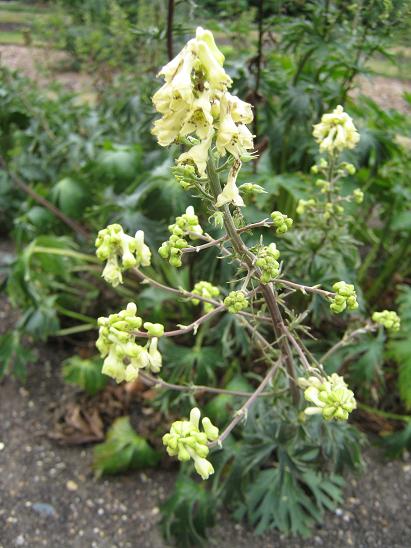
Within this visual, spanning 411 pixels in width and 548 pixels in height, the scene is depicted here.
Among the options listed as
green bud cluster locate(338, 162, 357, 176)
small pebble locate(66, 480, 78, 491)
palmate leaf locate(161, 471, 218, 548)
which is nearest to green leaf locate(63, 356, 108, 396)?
small pebble locate(66, 480, 78, 491)

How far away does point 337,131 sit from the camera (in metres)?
1.33

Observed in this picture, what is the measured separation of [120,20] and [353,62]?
1339mm

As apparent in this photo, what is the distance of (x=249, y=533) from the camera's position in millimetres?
1755

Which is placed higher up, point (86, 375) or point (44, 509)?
point (86, 375)

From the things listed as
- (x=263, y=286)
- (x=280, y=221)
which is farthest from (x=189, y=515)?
(x=280, y=221)

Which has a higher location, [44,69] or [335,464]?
[44,69]

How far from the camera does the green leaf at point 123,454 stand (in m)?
1.87

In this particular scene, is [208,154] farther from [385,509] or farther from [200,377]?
[385,509]

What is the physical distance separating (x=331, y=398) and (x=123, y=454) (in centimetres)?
112

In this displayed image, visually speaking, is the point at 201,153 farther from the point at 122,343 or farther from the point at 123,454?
the point at 123,454

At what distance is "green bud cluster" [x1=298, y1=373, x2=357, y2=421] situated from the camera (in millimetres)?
950

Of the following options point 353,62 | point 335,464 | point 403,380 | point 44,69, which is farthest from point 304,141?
point 44,69

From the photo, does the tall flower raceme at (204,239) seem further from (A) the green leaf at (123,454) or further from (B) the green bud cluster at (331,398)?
(A) the green leaf at (123,454)

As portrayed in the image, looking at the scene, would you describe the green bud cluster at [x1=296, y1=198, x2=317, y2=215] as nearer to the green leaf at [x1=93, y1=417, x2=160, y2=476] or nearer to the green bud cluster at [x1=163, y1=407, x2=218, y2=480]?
the green bud cluster at [x1=163, y1=407, x2=218, y2=480]
